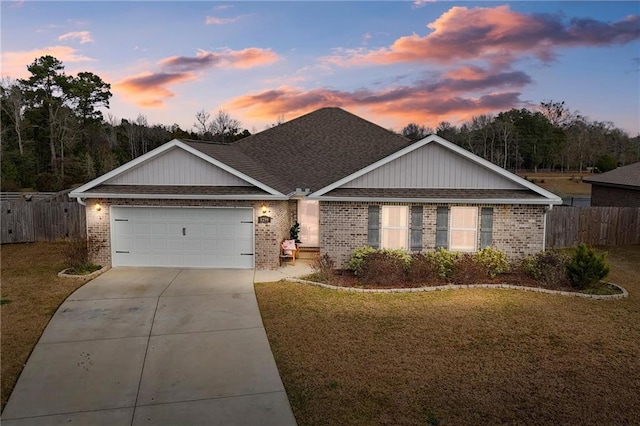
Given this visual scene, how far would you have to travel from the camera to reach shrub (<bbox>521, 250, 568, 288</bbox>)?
13.3m

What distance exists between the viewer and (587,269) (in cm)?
1288

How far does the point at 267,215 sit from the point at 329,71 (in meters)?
12.3

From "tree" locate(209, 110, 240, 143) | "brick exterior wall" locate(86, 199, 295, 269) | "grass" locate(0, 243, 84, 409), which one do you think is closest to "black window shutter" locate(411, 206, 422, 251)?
"brick exterior wall" locate(86, 199, 295, 269)

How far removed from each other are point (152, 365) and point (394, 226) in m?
9.21

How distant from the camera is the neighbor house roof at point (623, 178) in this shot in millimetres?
23539

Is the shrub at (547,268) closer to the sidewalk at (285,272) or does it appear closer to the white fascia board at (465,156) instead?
the white fascia board at (465,156)

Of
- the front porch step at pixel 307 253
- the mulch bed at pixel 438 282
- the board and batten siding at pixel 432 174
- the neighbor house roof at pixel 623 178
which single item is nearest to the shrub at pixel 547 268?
the mulch bed at pixel 438 282

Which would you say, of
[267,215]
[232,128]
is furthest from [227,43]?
[232,128]

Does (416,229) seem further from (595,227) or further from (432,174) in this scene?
(595,227)

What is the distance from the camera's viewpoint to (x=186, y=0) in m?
17.8

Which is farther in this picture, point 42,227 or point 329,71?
point 329,71

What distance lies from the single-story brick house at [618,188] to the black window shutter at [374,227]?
51.6 feet

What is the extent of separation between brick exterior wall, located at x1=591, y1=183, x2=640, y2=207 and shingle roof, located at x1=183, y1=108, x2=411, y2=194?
12393 millimetres

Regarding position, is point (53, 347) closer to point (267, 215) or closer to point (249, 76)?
point (267, 215)
